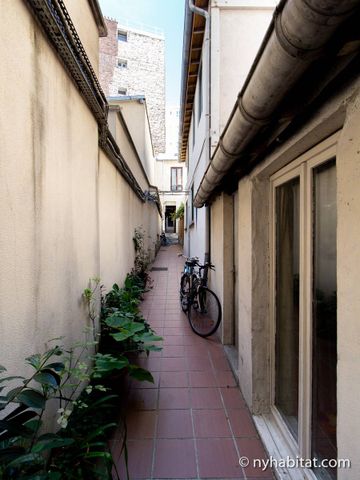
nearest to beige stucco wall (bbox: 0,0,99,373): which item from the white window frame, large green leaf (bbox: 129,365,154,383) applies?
large green leaf (bbox: 129,365,154,383)

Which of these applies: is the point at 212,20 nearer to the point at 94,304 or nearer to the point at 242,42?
the point at 242,42

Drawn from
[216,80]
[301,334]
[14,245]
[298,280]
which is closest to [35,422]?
[14,245]

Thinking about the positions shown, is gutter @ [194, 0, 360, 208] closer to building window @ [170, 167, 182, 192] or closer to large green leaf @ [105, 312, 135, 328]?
large green leaf @ [105, 312, 135, 328]

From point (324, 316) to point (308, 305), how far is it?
0.15 metres

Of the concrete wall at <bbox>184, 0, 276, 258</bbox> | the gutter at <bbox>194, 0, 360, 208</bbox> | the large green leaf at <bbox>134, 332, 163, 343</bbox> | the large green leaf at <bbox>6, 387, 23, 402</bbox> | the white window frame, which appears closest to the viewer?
the gutter at <bbox>194, 0, 360, 208</bbox>

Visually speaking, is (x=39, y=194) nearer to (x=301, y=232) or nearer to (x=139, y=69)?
(x=301, y=232)

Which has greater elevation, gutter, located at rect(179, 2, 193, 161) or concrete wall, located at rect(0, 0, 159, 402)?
gutter, located at rect(179, 2, 193, 161)

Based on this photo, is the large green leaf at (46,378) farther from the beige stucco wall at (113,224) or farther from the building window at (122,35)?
the building window at (122,35)

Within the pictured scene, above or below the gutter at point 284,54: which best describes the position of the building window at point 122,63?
above

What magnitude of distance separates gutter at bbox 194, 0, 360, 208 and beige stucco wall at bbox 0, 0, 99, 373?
1160mm

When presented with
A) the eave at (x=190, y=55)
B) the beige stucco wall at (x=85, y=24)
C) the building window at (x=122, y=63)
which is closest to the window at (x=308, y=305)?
the beige stucco wall at (x=85, y=24)

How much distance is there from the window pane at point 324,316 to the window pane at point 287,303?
0.29 metres

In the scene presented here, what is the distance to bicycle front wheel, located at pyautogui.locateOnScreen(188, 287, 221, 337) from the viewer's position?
4598 millimetres

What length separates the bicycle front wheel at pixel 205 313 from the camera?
4598 mm
